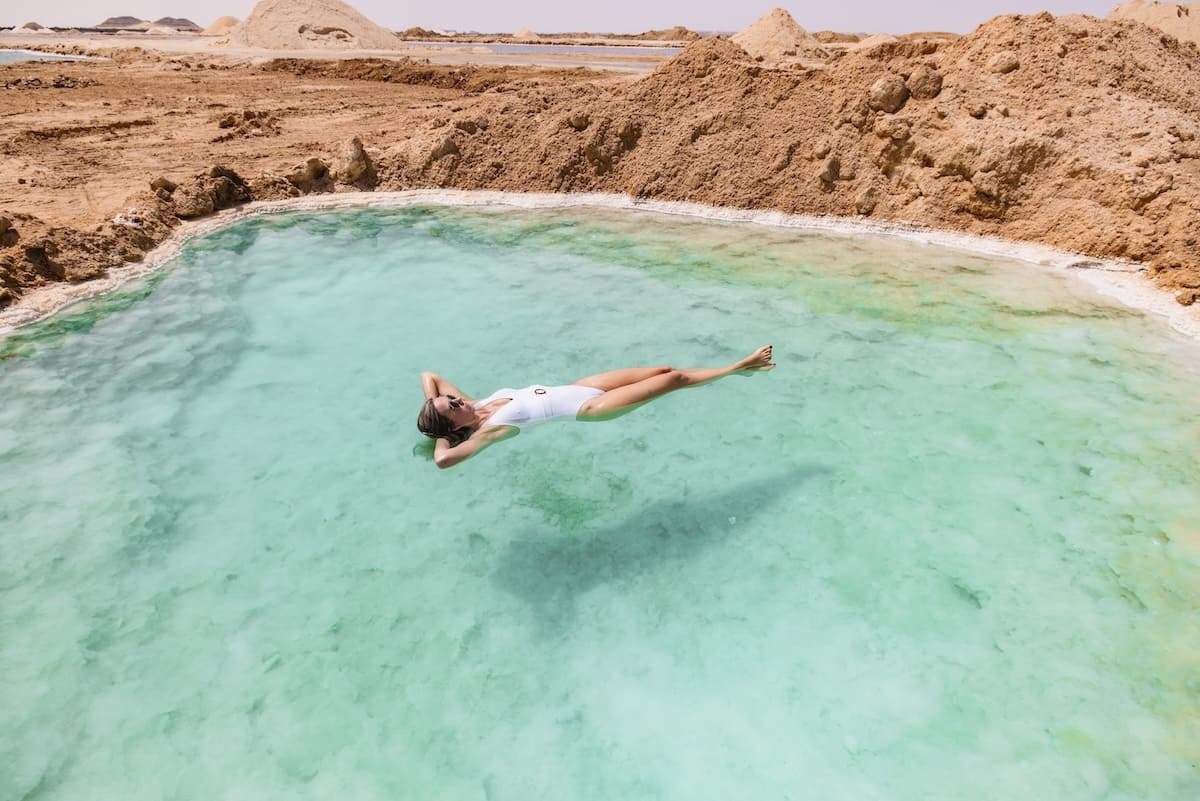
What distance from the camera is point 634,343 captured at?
586cm

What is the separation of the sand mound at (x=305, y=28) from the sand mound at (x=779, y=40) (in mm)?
22157

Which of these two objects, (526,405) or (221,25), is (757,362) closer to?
(526,405)

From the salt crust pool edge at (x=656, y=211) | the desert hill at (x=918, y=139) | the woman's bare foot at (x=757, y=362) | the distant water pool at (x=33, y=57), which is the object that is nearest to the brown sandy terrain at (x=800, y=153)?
the desert hill at (x=918, y=139)

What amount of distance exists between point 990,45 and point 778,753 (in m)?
9.43

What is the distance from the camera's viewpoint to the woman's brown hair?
365cm

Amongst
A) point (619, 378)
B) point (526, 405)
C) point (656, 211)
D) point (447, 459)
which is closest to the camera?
point (447, 459)

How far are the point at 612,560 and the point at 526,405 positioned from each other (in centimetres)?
99

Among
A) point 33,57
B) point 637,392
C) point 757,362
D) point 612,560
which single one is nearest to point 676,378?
point 637,392

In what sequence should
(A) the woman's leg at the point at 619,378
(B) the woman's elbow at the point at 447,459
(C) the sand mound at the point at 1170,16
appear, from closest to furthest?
(B) the woman's elbow at the point at 447,459 → (A) the woman's leg at the point at 619,378 → (C) the sand mound at the point at 1170,16

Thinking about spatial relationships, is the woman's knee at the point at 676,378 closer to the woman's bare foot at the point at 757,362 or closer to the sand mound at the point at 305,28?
the woman's bare foot at the point at 757,362

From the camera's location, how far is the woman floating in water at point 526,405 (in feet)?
12.0

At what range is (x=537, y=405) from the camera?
3.91 metres

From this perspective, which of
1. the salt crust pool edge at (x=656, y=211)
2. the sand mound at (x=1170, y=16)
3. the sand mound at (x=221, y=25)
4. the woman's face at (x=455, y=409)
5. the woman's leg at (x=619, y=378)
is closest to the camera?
the woman's face at (x=455, y=409)

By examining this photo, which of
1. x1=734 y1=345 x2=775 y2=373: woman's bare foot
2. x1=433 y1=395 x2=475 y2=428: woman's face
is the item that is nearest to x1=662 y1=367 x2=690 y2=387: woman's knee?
x1=734 y1=345 x2=775 y2=373: woman's bare foot
